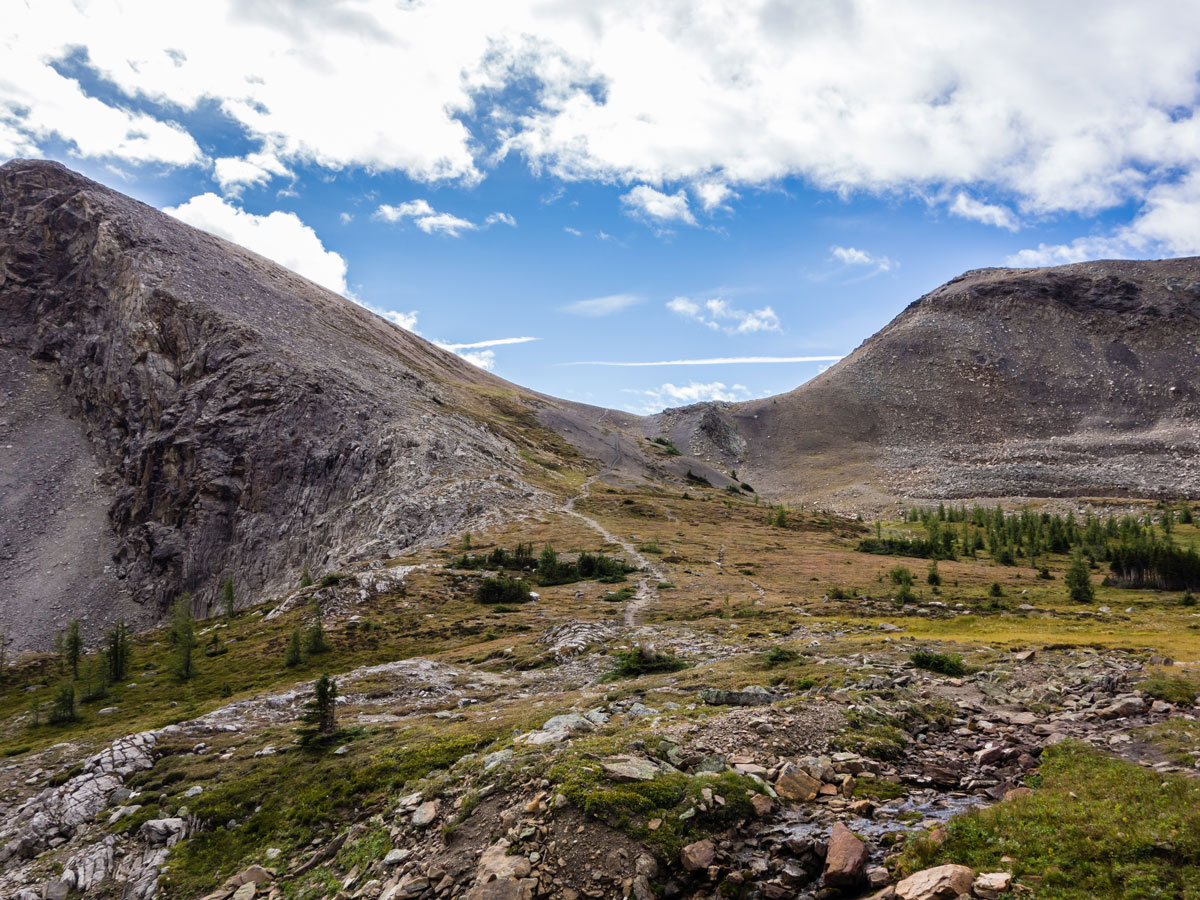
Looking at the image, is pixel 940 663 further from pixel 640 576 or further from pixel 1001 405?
pixel 1001 405

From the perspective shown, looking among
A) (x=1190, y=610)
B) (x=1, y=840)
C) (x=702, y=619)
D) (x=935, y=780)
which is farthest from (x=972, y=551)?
(x=1, y=840)

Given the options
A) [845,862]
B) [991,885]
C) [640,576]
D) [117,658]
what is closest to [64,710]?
[117,658]

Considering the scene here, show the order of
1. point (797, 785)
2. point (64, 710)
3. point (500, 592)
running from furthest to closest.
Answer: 1. point (500, 592)
2. point (64, 710)
3. point (797, 785)

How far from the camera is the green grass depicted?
7.70m

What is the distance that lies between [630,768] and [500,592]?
34.0m

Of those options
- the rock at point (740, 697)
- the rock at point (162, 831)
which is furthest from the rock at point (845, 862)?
the rock at point (162, 831)

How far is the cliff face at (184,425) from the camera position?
72562 millimetres

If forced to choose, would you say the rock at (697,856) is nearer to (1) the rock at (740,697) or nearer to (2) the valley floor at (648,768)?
(2) the valley floor at (648,768)

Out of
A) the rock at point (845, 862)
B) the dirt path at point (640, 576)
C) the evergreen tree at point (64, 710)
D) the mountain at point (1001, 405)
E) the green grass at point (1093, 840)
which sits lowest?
the evergreen tree at point (64, 710)

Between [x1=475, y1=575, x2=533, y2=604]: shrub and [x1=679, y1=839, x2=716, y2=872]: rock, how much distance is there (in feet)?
114

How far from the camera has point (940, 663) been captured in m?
20.1

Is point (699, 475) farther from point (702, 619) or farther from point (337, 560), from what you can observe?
point (702, 619)

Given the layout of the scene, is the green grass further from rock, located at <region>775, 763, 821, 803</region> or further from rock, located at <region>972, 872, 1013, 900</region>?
rock, located at <region>775, 763, 821, 803</region>

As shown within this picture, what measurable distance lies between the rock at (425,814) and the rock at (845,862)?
7.69 metres
